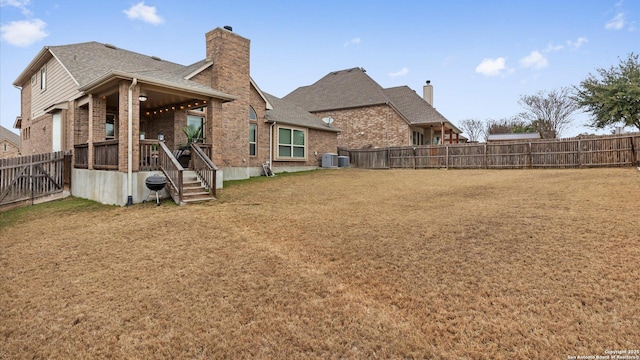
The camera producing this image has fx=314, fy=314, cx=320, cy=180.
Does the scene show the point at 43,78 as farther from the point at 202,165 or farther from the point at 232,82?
the point at 202,165

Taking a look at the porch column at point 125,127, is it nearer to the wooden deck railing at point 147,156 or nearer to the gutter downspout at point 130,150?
the gutter downspout at point 130,150

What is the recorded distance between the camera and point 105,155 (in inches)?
381

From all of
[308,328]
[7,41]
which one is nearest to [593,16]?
[308,328]

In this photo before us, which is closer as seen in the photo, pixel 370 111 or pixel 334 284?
pixel 334 284

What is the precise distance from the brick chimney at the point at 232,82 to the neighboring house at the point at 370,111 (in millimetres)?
11191

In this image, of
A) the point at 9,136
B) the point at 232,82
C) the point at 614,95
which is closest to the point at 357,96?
the point at 232,82

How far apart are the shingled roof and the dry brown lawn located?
→ 56.7 ft

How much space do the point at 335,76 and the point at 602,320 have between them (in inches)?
1079

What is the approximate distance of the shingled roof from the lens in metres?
23.4

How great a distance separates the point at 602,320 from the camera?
2.88 meters

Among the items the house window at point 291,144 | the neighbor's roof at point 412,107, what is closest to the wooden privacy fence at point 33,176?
the house window at point 291,144

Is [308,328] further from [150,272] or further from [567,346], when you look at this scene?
[150,272]

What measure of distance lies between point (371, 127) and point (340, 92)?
4.68 m

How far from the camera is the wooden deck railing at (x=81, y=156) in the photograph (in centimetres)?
1083
